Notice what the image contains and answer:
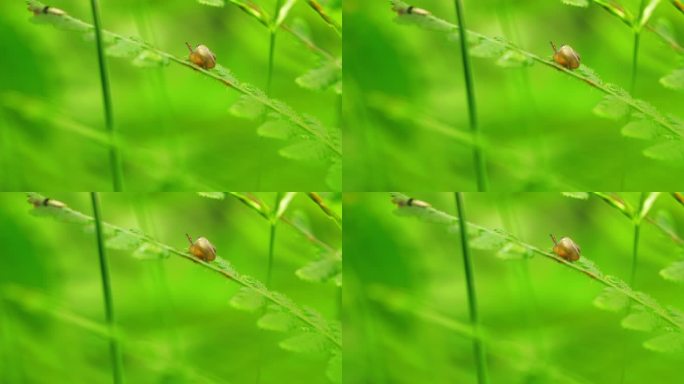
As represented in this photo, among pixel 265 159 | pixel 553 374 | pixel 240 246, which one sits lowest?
pixel 553 374

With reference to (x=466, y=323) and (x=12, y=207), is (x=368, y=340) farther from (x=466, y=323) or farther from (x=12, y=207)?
(x=12, y=207)

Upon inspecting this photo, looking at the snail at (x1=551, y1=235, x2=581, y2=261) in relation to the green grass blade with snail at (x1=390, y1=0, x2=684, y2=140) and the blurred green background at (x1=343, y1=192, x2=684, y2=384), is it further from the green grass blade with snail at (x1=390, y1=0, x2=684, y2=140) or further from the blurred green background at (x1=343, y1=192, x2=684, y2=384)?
A: the green grass blade with snail at (x1=390, y1=0, x2=684, y2=140)

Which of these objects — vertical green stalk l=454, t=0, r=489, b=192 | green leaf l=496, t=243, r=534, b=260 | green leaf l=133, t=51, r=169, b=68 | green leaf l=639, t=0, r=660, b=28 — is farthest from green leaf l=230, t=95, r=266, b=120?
green leaf l=639, t=0, r=660, b=28

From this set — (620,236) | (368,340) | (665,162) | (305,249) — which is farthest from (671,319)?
(305,249)

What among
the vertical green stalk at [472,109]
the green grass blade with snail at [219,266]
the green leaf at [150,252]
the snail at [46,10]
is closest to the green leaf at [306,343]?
the green grass blade with snail at [219,266]

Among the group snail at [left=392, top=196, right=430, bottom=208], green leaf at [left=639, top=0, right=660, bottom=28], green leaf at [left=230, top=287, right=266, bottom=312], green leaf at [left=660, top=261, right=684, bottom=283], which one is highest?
green leaf at [left=639, top=0, right=660, bottom=28]
